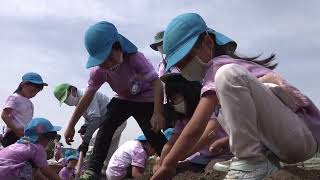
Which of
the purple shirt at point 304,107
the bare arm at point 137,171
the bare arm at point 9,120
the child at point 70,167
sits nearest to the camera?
the purple shirt at point 304,107

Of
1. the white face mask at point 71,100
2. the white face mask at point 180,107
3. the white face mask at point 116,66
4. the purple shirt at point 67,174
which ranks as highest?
the white face mask at point 116,66

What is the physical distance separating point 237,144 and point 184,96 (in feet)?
6.47

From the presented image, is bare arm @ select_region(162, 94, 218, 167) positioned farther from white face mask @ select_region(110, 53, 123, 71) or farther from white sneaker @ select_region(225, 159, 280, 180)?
white face mask @ select_region(110, 53, 123, 71)

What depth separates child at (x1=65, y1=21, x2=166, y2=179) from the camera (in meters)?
3.82

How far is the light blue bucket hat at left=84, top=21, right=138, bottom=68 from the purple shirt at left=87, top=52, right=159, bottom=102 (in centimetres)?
16

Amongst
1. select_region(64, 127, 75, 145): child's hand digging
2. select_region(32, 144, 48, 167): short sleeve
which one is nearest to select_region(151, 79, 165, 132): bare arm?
select_region(64, 127, 75, 145): child's hand digging

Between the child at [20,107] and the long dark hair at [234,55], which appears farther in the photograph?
the child at [20,107]

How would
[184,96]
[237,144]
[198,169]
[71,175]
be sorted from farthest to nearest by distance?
[71,175] → [198,169] → [184,96] → [237,144]

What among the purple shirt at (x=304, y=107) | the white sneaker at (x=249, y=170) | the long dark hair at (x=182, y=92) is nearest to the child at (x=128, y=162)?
the long dark hair at (x=182, y=92)

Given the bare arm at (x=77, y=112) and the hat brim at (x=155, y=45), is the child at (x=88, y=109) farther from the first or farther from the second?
the bare arm at (x=77, y=112)

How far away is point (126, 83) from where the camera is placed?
4.09 m


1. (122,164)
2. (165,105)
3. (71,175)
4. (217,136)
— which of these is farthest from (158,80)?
(71,175)

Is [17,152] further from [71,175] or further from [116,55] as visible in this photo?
[71,175]

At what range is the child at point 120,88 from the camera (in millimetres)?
3824
